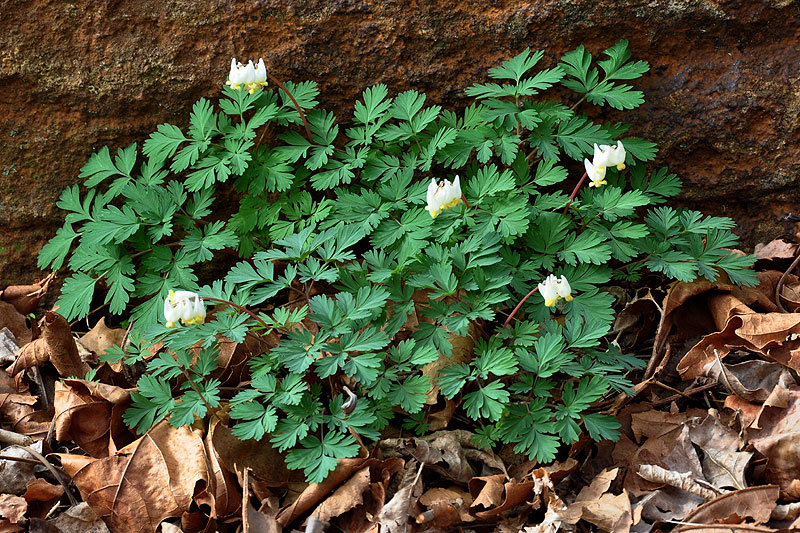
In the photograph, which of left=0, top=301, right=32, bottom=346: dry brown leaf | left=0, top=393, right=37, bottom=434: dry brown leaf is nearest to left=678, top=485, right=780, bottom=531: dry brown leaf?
left=0, top=393, right=37, bottom=434: dry brown leaf

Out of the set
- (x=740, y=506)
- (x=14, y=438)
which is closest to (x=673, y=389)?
(x=740, y=506)

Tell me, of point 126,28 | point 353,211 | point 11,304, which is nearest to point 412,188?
point 353,211

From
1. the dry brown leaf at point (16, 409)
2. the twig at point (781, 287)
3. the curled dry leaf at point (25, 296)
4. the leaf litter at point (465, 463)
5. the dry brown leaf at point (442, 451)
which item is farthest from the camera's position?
the curled dry leaf at point (25, 296)

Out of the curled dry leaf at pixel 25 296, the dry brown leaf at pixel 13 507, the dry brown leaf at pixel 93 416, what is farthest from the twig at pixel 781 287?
the curled dry leaf at pixel 25 296

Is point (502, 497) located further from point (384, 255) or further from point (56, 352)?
point (56, 352)

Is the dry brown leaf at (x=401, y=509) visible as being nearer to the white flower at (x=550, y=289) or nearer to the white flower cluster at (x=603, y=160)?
the white flower at (x=550, y=289)

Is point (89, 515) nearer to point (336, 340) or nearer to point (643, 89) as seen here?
point (336, 340)
